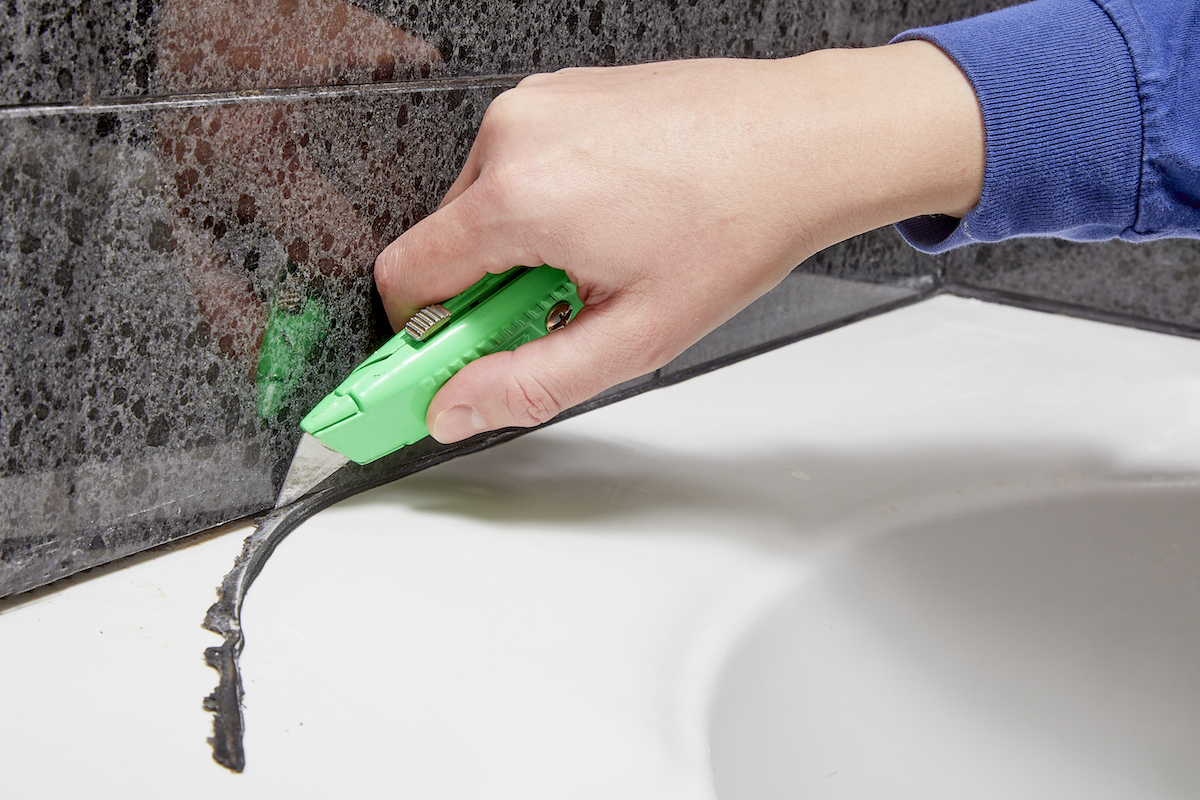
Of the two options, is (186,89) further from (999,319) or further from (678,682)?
(999,319)

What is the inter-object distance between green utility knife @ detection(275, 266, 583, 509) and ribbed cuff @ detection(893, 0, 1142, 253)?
216mm

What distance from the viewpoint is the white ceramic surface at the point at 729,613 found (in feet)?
1.10

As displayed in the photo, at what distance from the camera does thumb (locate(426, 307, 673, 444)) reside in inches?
17.5

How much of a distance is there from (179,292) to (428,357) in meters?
0.11

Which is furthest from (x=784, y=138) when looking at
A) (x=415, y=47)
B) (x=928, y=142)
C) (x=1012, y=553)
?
(x=1012, y=553)

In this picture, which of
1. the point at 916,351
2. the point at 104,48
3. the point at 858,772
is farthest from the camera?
the point at 916,351

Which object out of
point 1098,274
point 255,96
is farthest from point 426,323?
point 1098,274

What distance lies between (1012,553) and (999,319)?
1.00 feet

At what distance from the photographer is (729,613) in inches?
16.8

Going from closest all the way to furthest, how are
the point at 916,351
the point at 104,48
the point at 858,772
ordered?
1. the point at 104,48
2. the point at 858,772
3. the point at 916,351

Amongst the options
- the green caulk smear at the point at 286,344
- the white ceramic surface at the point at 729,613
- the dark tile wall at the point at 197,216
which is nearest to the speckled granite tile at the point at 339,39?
the dark tile wall at the point at 197,216

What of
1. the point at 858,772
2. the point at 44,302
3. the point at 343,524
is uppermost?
the point at 44,302

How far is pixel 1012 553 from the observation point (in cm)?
57

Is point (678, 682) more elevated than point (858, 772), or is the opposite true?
point (678, 682)
